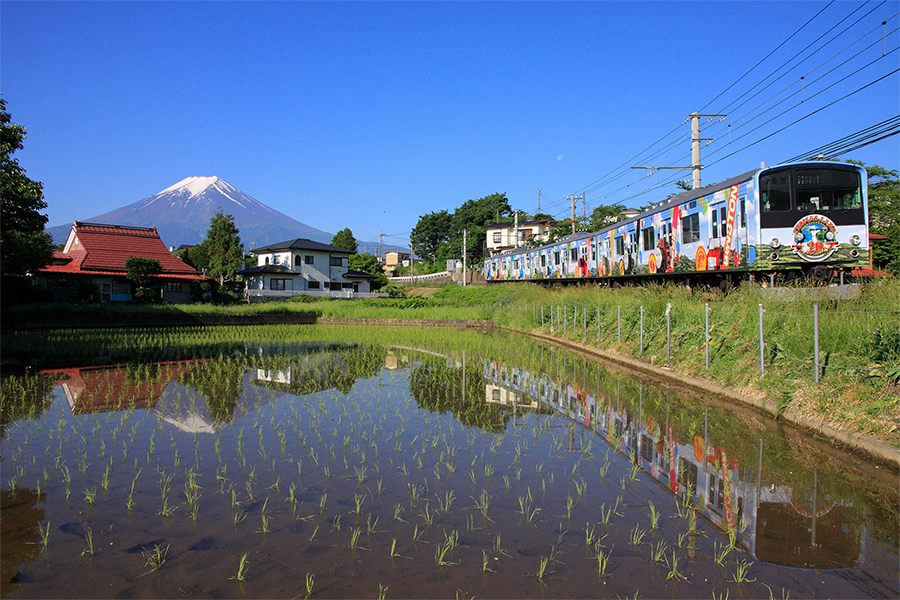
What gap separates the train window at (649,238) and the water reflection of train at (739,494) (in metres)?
10.8

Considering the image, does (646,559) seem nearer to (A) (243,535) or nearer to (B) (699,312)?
(A) (243,535)

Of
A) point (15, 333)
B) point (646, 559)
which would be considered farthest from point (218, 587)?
point (15, 333)

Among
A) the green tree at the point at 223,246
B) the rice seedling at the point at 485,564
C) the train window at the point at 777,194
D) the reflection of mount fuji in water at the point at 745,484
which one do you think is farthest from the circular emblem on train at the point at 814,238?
the green tree at the point at 223,246

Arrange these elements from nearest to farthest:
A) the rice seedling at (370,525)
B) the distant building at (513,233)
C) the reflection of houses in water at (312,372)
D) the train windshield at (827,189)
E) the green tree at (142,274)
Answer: the rice seedling at (370,525), the reflection of houses in water at (312,372), the train windshield at (827,189), the green tree at (142,274), the distant building at (513,233)

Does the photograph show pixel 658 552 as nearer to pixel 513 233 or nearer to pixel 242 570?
pixel 242 570

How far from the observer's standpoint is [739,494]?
431 centimetres

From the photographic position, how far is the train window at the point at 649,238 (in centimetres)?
1717

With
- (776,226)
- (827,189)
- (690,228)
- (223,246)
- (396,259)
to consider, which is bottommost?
(776,226)

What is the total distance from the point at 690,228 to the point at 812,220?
3372mm

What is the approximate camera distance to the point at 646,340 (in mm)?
11328

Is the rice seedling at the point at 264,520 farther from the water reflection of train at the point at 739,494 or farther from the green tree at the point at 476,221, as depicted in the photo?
Answer: the green tree at the point at 476,221

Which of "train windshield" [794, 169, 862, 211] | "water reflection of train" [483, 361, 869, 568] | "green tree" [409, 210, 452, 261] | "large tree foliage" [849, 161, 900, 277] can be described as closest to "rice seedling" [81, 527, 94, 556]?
"water reflection of train" [483, 361, 869, 568]

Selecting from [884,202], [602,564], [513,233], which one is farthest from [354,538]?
[513,233]

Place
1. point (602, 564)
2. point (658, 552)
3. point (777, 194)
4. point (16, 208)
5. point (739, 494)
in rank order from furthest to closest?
1. point (16, 208)
2. point (777, 194)
3. point (739, 494)
4. point (658, 552)
5. point (602, 564)
